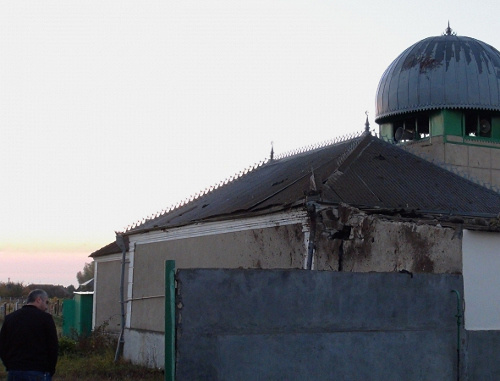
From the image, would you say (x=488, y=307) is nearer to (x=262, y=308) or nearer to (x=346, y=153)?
(x=262, y=308)

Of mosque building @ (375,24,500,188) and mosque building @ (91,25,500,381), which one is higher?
mosque building @ (375,24,500,188)

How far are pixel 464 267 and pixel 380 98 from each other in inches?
446

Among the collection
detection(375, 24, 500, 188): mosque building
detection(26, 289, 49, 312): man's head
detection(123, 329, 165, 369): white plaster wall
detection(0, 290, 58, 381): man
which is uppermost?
detection(375, 24, 500, 188): mosque building

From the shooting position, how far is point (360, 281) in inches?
348

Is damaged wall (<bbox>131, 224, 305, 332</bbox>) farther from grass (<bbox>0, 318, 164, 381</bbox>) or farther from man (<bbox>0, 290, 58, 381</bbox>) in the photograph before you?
man (<bbox>0, 290, 58, 381</bbox>)

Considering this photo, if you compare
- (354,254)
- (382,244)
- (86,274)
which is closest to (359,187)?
(354,254)

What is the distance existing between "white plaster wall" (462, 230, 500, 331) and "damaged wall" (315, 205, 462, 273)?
0.51 ft

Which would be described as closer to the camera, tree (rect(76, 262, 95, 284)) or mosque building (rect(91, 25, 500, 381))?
mosque building (rect(91, 25, 500, 381))

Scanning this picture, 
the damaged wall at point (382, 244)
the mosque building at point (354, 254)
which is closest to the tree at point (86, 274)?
the mosque building at point (354, 254)

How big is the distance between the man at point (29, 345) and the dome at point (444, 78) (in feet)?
45.4

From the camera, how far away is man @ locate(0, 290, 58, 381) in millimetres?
7625

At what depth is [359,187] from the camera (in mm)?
14242

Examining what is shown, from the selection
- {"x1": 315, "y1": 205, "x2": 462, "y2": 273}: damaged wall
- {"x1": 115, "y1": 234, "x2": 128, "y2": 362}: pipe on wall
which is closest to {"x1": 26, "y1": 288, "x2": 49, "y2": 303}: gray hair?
{"x1": 315, "y1": 205, "x2": 462, "y2": 273}: damaged wall

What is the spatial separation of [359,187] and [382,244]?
2.66m
